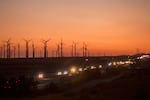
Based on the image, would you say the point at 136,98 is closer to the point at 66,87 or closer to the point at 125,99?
the point at 125,99

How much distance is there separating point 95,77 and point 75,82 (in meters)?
15.6

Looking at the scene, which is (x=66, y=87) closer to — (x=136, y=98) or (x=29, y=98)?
(x=29, y=98)

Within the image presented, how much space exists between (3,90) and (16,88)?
1.52m

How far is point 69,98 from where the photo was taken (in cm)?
3678

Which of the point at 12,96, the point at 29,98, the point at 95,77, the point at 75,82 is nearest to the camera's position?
the point at 29,98

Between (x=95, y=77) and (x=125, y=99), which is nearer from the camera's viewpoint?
(x=125, y=99)

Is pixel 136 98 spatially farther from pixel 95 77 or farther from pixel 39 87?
pixel 95 77

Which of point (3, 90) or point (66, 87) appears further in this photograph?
point (66, 87)

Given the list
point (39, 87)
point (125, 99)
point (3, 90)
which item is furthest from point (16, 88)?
point (125, 99)

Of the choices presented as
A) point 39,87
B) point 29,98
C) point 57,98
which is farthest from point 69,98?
point 39,87

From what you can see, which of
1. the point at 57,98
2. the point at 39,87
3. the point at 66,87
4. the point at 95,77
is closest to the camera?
the point at 57,98

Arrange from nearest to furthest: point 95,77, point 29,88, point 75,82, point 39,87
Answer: point 29,88
point 39,87
point 75,82
point 95,77

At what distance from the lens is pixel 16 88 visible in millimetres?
44906

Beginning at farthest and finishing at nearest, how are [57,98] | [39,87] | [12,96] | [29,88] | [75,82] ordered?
[75,82]
[39,87]
[29,88]
[12,96]
[57,98]
